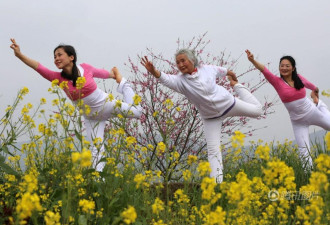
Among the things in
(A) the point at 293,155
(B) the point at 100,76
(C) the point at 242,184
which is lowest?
(C) the point at 242,184

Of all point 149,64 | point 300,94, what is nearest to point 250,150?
point 300,94

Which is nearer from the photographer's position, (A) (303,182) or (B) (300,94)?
(A) (303,182)

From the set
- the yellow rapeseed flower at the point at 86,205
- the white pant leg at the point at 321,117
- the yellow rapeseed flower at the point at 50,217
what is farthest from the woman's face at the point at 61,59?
the white pant leg at the point at 321,117

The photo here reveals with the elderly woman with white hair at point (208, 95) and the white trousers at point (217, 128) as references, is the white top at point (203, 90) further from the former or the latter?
the white trousers at point (217, 128)

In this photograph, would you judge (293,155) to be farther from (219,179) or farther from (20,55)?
(20,55)

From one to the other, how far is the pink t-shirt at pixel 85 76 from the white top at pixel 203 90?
3.00ft

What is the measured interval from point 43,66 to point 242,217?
2.94 m

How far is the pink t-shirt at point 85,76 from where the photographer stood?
172 inches

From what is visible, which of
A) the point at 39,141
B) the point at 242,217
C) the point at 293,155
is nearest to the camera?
the point at 242,217

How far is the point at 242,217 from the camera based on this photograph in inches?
108

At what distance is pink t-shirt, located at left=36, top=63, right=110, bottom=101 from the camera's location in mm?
4371

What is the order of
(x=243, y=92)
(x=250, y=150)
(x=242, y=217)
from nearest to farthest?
(x=242, y=217)
(x=243, y=92)
(x=250, y=150)

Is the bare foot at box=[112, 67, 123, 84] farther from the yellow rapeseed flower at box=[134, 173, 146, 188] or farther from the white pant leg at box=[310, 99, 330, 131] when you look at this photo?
the white pant leg at box=[310, 99, 330, 131]

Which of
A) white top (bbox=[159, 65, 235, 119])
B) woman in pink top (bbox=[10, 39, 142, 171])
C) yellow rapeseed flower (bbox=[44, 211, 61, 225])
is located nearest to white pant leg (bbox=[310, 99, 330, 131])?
white top (bbox=[159, 65, 235, 119])
